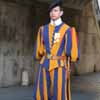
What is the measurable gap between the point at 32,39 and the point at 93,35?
16.8 ft

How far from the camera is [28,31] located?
13109 millimetres

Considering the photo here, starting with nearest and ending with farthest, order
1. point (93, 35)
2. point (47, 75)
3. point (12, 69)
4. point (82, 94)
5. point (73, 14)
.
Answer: point (47, 75) → point (82, 94) → point (12, 69) → point (73, 14) → point (93, 35)

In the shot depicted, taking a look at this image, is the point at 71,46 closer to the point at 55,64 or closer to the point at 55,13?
the point at 55,64

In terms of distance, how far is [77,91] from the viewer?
11883mm

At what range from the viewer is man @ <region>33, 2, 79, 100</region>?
6.20 meters

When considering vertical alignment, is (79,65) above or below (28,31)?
below

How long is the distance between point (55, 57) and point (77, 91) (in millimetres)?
5759

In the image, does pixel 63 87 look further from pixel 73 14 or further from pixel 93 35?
pixel 93 35

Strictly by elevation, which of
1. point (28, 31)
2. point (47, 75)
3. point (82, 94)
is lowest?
point (82, 94)

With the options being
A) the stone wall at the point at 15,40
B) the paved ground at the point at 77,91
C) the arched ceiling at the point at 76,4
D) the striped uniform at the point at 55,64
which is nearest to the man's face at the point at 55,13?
the striped uniform at the point at 55,64

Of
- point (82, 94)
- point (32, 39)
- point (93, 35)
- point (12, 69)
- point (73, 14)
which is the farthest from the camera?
point (93, 35)

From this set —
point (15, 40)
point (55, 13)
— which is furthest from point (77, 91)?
point (55, 13)

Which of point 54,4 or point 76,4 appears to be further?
point 76,4

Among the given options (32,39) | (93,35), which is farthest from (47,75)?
(93,35)
